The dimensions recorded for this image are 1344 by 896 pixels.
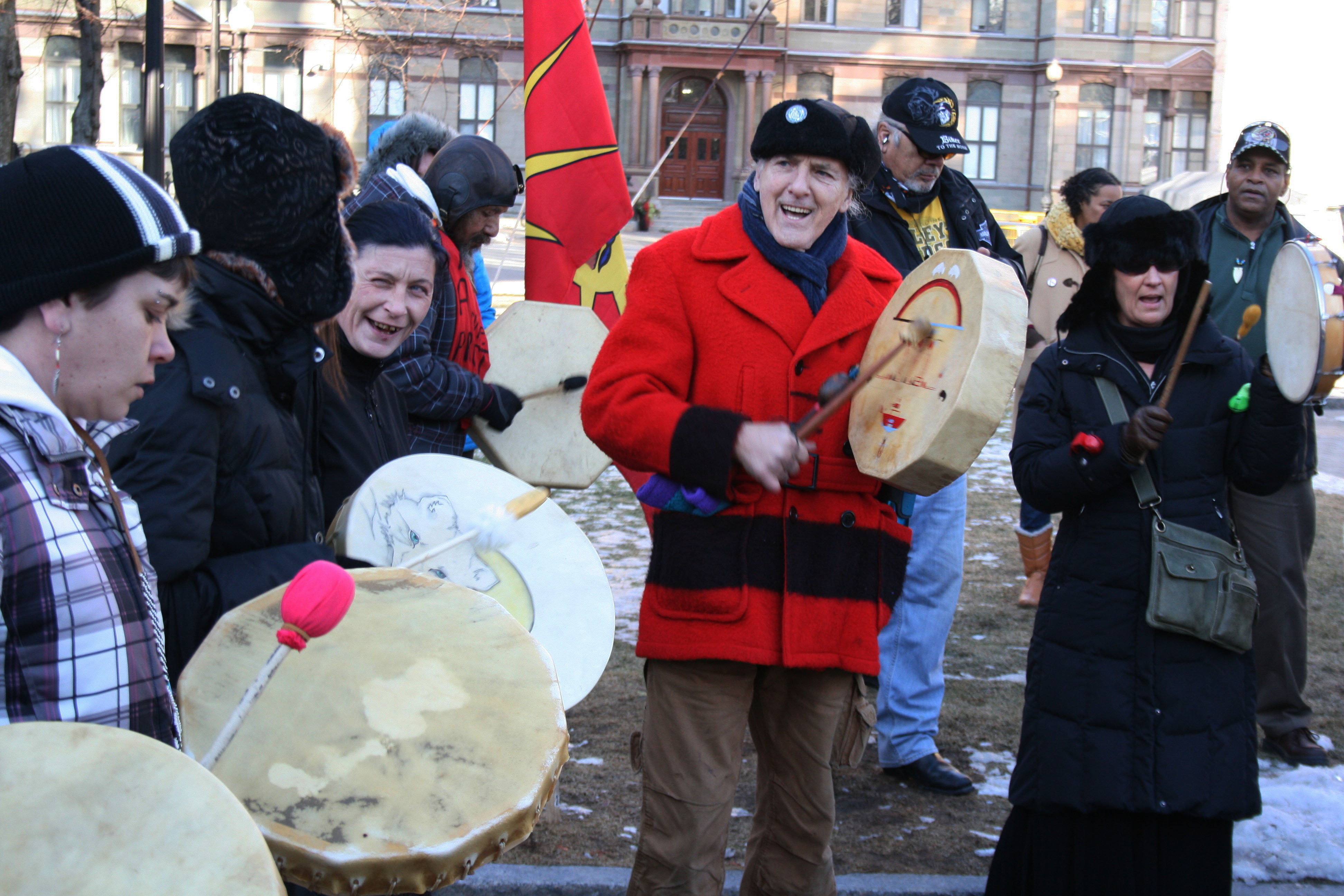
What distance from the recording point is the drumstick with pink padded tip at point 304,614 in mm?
1600

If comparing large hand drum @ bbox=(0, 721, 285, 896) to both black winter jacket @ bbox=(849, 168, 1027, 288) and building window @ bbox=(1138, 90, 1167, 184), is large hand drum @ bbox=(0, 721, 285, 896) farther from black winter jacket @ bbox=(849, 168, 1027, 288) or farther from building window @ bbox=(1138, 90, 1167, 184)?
building window @ bbox=(1138, 90, 1167, 184)

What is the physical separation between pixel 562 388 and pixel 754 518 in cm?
175

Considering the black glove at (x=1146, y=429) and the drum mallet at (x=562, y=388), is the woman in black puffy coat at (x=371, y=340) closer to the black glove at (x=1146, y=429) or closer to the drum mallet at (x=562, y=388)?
the drum mallet at (x=562, y=388)

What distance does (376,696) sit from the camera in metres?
1.80

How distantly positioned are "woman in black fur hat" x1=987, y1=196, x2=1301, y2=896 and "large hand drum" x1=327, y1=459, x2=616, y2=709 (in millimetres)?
1149

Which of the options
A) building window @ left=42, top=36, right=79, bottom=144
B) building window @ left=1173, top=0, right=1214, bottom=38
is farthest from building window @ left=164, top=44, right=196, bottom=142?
building window @ left=1173, top=0, right=1214, bottom=38

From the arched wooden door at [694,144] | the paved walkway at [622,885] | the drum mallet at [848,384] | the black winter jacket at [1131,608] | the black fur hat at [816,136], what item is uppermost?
the arched wooden door at [694,144]

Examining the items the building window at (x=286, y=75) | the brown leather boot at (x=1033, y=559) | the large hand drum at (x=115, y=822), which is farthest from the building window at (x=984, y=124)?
the large hand drum at (x=115, y=822)

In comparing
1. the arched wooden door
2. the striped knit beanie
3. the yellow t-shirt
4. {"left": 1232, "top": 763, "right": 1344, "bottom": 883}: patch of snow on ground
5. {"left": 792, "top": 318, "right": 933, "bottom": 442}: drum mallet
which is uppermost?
the arched wooden door

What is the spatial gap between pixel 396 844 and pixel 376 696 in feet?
0.86

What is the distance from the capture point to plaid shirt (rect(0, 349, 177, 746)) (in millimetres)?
1354

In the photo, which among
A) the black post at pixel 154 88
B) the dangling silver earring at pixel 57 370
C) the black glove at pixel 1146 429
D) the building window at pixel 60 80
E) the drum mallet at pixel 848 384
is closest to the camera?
the dangling silver earring at pixel 57 370

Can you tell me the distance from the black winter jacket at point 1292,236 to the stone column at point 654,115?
1283 inches

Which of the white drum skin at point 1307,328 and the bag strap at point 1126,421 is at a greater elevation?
the white drum skin at point 1307,328
